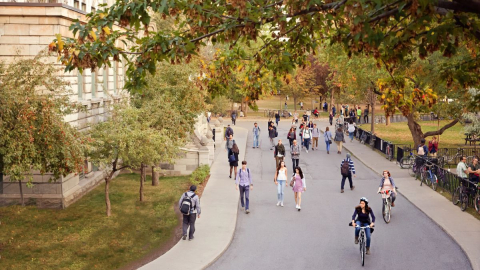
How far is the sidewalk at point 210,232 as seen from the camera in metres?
13.9

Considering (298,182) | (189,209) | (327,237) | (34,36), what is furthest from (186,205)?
(34,36)

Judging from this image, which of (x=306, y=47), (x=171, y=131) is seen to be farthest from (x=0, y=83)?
(x=171, y=131)

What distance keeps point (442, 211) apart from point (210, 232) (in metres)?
8.00

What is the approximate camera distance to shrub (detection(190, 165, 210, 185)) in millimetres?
24416

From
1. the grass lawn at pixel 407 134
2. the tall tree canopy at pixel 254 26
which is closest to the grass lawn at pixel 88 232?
the tall tree canopy at pixel 254 26

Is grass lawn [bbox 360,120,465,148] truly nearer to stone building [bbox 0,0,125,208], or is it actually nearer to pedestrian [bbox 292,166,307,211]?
pedestrian [bbox 292,166,307,211]

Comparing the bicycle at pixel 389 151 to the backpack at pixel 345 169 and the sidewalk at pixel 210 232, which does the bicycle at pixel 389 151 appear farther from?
the sidewalk at pixel 210 232

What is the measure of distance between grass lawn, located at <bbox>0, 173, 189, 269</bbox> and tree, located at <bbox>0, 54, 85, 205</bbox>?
1989 mm

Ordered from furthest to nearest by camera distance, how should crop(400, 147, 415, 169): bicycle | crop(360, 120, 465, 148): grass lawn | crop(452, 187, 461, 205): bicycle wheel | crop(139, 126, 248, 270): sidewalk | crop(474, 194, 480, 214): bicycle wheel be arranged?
crop(360, 120, 465, 148): grass lawn < crop(400, 147, 415, 169): bicycle < crop(452, 187, 461, 205): bicycle wheel < crop(474, 194, 480, 214): bicycle wheel < crop(139, 126, 248, 270): sidewalk

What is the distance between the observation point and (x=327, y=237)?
16.3m

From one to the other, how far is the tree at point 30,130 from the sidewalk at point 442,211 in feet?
32.8

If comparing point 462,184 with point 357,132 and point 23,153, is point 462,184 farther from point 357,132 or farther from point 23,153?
point 357,132

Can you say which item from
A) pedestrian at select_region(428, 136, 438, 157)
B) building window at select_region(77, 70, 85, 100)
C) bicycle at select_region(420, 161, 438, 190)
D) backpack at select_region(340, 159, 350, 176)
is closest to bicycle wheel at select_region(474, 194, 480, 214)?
bicycle at select_region(420, 161, 438, 190)

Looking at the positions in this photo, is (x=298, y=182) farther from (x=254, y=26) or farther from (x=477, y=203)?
(x=254, y=26)
